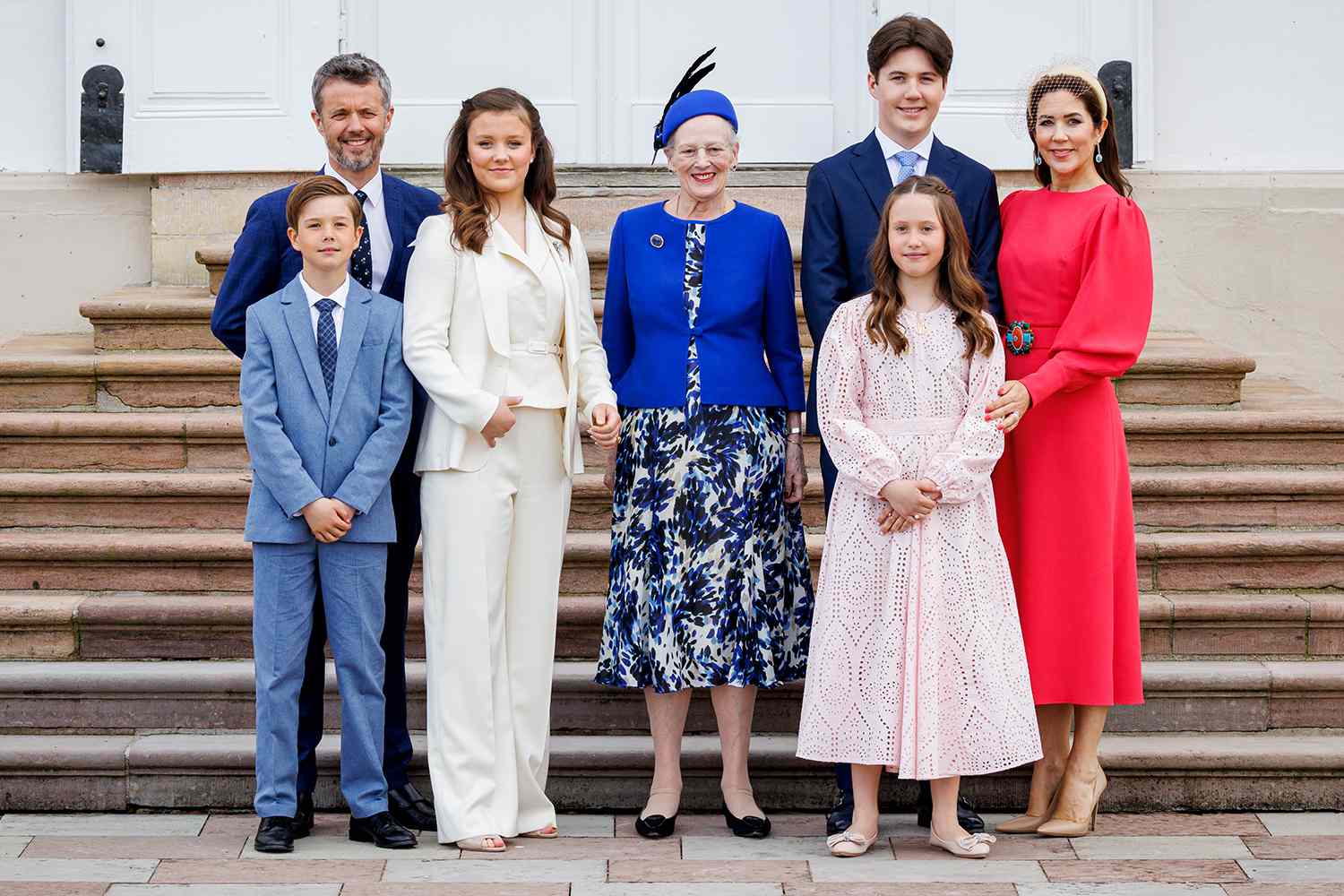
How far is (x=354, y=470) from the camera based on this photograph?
4.14 m

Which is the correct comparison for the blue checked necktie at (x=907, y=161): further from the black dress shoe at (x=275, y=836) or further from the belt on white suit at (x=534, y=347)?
the black dress shoe at (x=275, y=836)

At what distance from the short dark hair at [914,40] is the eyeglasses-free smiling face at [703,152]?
1.45ft

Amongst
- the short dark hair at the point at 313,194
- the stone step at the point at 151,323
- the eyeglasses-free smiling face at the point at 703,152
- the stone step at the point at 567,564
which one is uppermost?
the eyeglasses-free smiling face at the point at 703,152

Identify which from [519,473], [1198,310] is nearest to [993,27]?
[1198,310]

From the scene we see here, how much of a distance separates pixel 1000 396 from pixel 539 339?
43.8 inches

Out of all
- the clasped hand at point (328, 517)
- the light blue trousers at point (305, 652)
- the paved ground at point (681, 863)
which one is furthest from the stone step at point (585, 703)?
the clasped hand at point (328, 517)

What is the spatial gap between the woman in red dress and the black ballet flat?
82 centimetres

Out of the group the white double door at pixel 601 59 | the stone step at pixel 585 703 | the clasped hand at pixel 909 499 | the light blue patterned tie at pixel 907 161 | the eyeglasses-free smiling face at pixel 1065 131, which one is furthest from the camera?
the white double door at pixel 601 59

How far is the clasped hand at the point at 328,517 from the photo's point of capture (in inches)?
161

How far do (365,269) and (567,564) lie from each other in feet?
3.97

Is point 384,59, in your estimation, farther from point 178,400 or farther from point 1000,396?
point 1000,396

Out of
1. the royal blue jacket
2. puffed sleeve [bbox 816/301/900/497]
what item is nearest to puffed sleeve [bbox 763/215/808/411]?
the royal blue jacket

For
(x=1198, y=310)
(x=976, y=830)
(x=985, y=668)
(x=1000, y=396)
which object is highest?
(x=1198, y=310)

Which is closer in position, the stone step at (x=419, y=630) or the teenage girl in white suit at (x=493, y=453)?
the teenage girl in white suit at (x=493, y=453)
